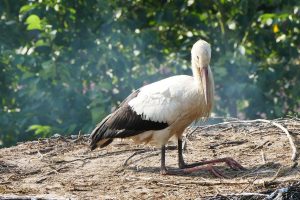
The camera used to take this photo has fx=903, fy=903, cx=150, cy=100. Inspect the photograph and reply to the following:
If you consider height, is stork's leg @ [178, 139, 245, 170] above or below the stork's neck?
below

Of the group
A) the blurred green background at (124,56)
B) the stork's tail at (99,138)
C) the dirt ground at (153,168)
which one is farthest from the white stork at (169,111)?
the blurred green background at (124,56)

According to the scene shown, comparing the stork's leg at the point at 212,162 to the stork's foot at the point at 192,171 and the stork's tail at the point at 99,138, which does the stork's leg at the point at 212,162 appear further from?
the stork's tail at the point at 99,138

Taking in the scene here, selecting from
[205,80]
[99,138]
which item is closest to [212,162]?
[205,80]

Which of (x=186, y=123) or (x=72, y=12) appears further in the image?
(x=72, y=12)

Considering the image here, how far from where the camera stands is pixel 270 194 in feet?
20.3

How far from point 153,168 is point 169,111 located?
2.17ft

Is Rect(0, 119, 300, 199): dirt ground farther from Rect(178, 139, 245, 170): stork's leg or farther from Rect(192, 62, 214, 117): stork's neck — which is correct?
Rect(192, 62, 214, 117): stork's neck

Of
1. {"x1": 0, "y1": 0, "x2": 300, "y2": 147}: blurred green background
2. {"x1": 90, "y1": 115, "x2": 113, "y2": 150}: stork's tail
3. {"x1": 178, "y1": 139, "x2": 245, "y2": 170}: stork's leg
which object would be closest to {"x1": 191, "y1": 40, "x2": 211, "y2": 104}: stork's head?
{"x1": 178, "y1": 139, "x2": 245, "y2": 170}: stork's leg

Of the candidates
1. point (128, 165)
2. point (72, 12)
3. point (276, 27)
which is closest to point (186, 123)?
point (128, 165)

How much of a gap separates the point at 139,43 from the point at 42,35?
1.25m

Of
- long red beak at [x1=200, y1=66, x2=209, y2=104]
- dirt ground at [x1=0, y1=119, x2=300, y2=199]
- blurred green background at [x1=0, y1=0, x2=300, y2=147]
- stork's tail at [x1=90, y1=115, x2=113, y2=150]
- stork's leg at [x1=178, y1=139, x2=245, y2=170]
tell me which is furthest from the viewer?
blurred green background at [x1=0, y1=0, x2=300, y2=147]

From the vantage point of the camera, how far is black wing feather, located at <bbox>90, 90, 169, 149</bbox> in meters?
7.49

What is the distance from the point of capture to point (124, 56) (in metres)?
11.7

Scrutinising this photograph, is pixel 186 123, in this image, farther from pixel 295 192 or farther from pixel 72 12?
pixel 72 12
